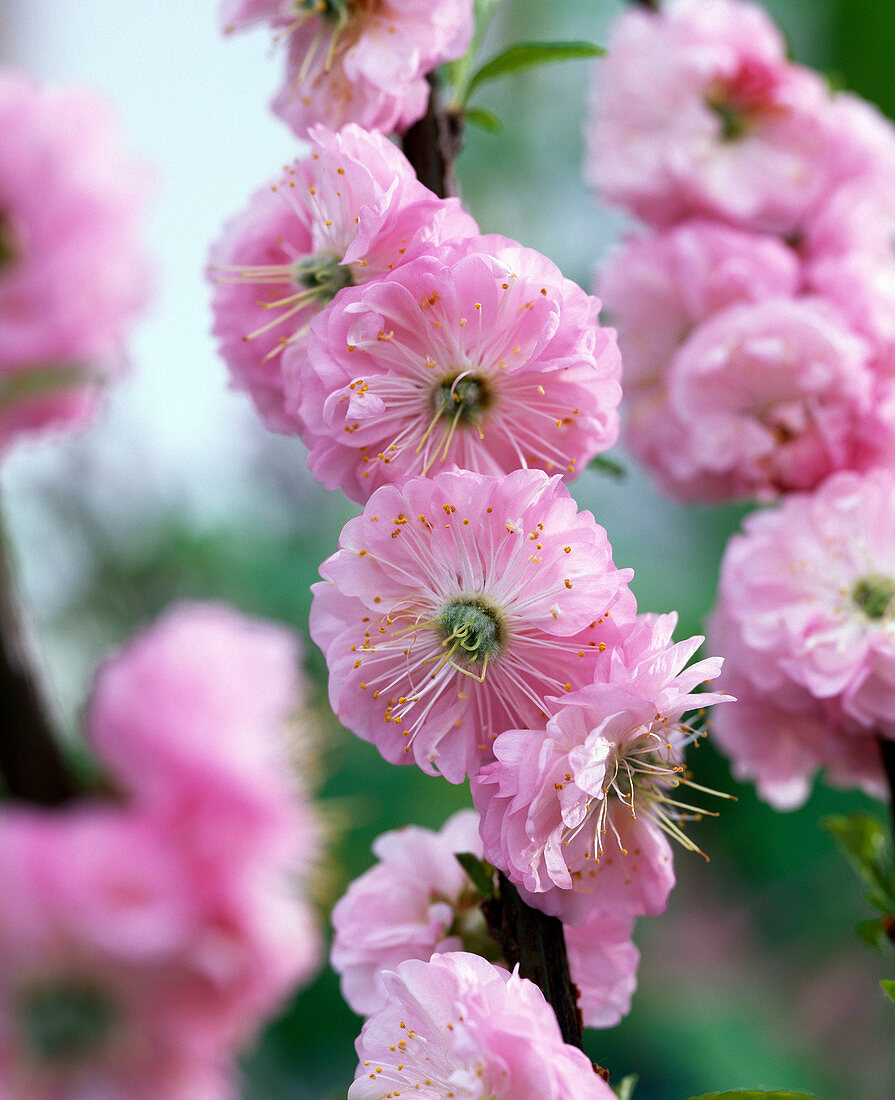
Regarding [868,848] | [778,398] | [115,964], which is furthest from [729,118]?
[115,964]

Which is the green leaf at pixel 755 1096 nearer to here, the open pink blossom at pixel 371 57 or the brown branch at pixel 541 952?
the brown branch at pixel 541 952

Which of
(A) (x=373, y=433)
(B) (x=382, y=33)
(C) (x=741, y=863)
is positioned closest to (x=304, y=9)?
(B) (x=382, y=33)

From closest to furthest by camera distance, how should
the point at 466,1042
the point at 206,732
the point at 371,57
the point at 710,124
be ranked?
the point at 466,1042 → the point at 371,57 → the point at 710,124 → the point at 206,732

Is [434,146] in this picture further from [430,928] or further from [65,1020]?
[65,1020]

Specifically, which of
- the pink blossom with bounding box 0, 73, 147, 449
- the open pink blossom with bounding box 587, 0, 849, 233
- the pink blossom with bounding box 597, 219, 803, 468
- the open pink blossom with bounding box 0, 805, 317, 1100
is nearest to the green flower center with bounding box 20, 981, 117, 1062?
the open pink blossom with bounding box 0, 805, 317, 1100

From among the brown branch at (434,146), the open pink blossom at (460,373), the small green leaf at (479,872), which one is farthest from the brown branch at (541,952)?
the brown branch at (434,146)

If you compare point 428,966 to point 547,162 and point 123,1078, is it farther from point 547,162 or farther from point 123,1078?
point 547,162
